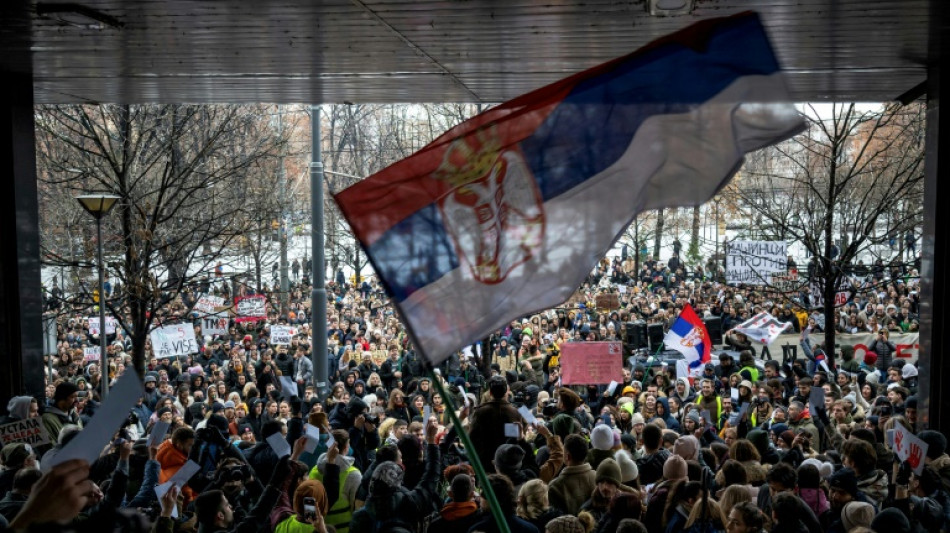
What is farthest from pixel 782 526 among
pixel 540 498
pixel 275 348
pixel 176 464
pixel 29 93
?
pixel 275 348

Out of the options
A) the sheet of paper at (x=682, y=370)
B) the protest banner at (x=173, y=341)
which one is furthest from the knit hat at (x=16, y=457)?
the sheet of paper at (x=682, y=370)

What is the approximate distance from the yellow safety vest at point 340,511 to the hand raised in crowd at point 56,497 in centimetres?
495

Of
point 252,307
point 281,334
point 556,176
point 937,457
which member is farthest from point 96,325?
point 556,176

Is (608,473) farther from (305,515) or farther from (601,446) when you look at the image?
(305,515)

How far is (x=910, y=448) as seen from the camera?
7.81 m

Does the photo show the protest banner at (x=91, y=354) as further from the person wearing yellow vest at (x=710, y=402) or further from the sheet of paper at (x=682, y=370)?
the person wearing yellow vest at (x=710, y=402)

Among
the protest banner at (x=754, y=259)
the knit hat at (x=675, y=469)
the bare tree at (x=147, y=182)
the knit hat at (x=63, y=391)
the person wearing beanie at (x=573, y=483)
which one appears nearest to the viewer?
the knit hat at (x=675, y=469)

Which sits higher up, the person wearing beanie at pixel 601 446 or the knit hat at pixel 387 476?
the knit hat at pixel 387 476

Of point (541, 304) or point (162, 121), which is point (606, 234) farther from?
point (162, 121)

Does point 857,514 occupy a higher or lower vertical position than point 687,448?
lower

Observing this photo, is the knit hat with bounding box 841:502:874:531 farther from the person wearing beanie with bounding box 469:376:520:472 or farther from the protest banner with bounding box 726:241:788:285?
the protest banner with bounding box 726:241:788:285

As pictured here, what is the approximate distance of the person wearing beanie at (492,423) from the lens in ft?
32.7

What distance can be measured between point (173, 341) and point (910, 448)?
1499 centimetres

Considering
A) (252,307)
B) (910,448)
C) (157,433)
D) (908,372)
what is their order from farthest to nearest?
(252,307) < (908,372) < (157,433) < (910,448)
